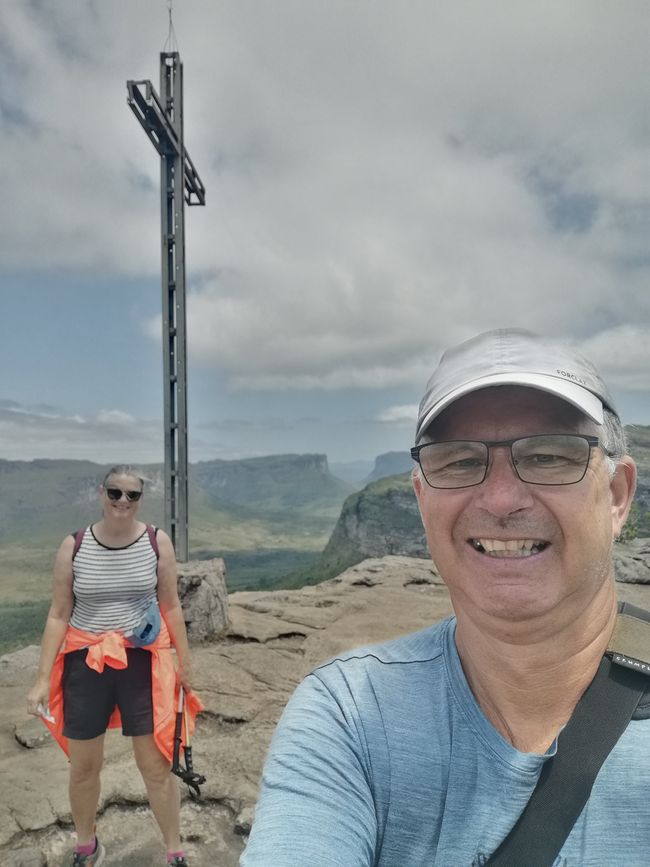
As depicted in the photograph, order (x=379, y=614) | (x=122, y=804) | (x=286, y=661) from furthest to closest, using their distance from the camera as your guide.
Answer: (x=379, y=614)
(x=286, y=661)
(x=122, y=804)

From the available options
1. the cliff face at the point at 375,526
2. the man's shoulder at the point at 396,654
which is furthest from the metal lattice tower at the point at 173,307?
the cliff face at the point at 375,526

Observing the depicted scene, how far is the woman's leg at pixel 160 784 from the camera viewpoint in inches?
142

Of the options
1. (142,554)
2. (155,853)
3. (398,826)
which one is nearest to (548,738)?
(398,826)

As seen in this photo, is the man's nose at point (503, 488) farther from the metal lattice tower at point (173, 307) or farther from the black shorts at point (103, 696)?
the metal lattice tower at point (173, 307)

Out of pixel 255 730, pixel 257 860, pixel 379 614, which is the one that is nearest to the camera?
pixel 257 860

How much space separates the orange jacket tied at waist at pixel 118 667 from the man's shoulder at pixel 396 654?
237cm

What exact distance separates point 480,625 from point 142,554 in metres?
2.66

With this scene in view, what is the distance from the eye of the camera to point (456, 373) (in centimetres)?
159

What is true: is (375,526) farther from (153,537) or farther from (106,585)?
(106,585)

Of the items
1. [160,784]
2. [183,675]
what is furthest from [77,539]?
[160,784]

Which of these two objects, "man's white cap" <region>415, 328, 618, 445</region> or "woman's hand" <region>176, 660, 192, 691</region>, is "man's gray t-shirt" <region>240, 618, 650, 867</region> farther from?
"woman's hand" <region>176, 660, 192, 691</region>

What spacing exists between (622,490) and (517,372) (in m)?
0.50

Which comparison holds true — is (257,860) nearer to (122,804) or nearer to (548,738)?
(548,738)

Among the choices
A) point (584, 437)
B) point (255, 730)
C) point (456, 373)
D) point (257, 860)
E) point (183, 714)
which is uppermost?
point (456, 373)
